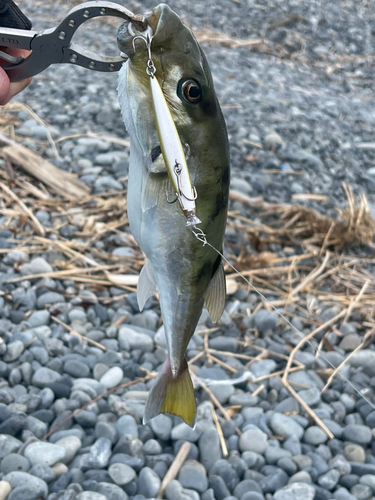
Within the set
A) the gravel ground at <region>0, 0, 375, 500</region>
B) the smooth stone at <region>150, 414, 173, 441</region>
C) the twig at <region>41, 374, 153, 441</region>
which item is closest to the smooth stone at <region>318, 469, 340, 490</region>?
the gravel ground at <region>0, 0, 375, 500</region>

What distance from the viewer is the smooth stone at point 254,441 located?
3.27m

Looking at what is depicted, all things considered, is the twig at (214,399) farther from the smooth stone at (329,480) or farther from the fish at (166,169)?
the fish at (166,169)

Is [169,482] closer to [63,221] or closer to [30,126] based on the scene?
[63,221]

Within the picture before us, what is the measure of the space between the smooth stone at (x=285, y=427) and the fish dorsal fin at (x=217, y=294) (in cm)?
170

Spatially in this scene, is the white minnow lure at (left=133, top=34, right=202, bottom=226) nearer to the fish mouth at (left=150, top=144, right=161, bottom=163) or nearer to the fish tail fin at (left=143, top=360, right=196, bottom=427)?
the fish mouth at (left=150, top=144, right=161, bottom=163)

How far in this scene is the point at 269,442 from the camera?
335cm

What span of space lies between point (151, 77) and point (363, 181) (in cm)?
586

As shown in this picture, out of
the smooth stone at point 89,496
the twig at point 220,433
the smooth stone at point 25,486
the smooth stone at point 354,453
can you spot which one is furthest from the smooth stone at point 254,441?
the smooth stone at point 25,486

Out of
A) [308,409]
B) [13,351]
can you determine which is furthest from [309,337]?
[13,351]

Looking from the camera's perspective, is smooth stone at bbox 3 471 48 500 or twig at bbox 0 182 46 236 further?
twig at bbox 0 182 46 236

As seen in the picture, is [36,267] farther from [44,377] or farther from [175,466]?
[175,466]

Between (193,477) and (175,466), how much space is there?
0.36 feet

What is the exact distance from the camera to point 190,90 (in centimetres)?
167

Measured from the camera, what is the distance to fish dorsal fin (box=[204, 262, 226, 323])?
1.95 meters
